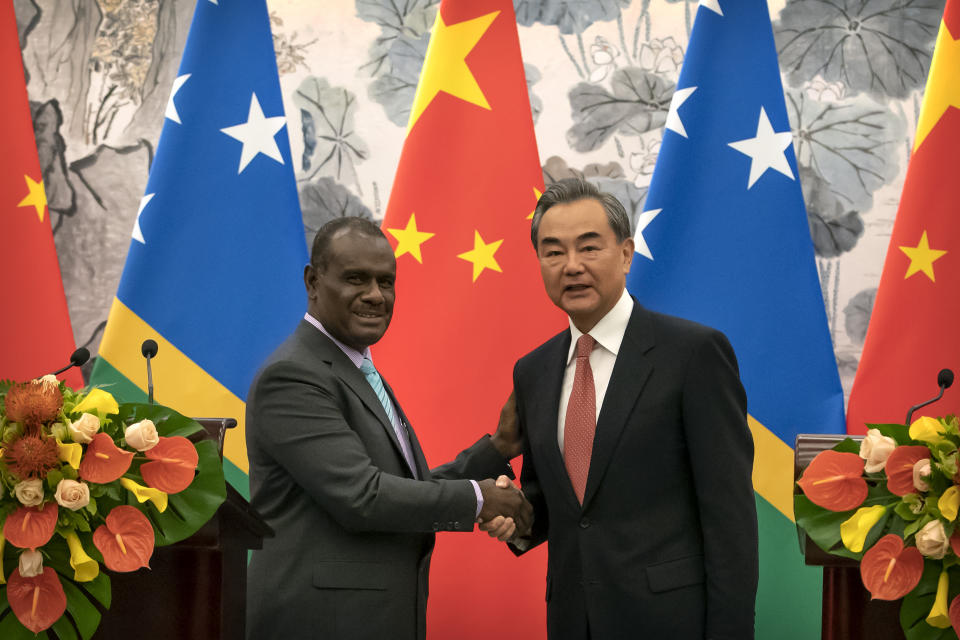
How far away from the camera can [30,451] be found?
1609mm

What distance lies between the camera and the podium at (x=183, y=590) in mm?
1851

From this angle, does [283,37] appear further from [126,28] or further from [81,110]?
[81,110]

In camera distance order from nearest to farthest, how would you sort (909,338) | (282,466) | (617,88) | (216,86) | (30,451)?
1. (30,451)
2. (282,466)
3. (909,338)
4. (216,86)
5. (617,88)

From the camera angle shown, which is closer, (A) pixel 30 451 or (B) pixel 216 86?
(A) pixel 30 451

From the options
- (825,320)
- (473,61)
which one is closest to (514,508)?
(825,320)

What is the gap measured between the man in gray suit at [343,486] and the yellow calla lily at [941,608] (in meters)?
0.99

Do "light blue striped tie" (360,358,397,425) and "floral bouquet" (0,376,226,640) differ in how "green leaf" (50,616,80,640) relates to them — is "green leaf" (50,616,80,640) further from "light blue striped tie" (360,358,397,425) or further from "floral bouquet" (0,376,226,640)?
"light blue striped tie" (360,358,397,425)

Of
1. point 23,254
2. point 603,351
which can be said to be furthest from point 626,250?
point 23,254

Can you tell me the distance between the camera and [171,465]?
5.65ft

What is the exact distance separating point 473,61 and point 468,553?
5.84ft

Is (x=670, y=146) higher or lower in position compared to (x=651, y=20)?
lower

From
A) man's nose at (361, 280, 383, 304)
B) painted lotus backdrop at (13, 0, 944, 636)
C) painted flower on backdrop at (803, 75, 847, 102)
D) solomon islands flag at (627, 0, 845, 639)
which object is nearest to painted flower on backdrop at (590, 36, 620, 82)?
painted lotus backdrop at (13, 0, 944, 636)

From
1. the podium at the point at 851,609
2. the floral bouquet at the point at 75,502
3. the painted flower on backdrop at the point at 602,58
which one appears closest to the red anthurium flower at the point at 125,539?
the floral bouquet at the point at 75,502

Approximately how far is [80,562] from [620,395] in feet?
3.86
